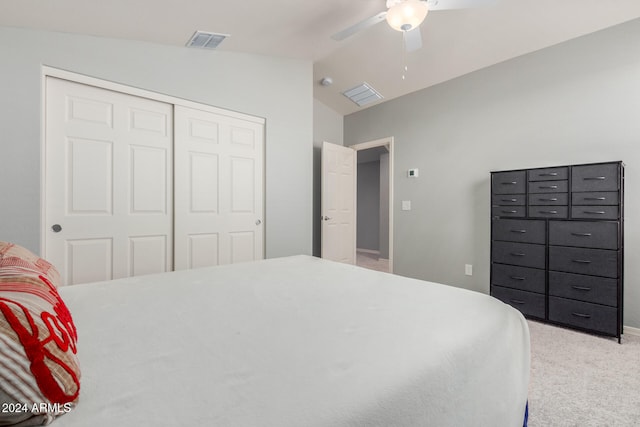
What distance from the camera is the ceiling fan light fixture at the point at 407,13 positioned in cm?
193

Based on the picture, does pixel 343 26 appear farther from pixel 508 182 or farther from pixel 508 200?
pixel 508 200

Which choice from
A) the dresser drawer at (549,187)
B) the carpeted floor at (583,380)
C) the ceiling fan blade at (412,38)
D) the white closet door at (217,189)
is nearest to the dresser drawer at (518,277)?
the carpeted floor at (583,380)

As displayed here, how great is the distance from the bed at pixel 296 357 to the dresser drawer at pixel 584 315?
1.95 meters

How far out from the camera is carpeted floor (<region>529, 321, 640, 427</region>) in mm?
1516

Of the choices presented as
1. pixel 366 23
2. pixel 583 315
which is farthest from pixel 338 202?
pixel 583 315

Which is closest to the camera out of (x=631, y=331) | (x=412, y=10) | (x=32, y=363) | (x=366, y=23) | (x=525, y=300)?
(x=32, y=363)

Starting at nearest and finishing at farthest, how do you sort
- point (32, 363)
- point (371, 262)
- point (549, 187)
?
1. point (32, 363)
2. point (549, 187)
3. point (371, 262)

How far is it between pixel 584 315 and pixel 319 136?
379 centimetres

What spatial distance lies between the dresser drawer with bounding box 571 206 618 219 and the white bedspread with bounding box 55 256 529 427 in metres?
1.96

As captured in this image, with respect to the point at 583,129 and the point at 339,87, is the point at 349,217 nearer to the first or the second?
the point at 339,87

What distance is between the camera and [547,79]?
301cm

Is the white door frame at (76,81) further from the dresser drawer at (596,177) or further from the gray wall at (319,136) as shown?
the dresser drawer at (596,177)

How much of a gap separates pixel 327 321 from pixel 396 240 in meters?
3.52

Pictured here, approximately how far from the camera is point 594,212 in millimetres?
2447
